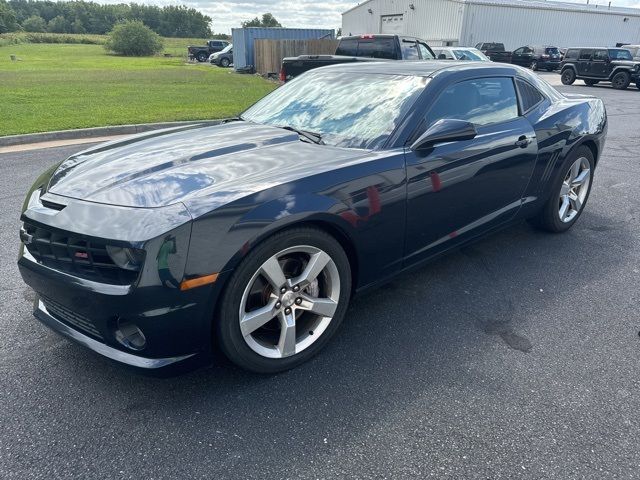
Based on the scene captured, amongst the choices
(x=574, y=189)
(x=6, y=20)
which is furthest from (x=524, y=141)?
(x=6, y=20)

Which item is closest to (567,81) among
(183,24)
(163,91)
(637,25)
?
(163,91)

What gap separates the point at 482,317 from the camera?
3.06 metres

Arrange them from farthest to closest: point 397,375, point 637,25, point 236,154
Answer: point 637,25, point 236,154, point 397,375

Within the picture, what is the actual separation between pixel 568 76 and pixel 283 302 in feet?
77.2

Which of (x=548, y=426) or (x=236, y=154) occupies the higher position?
(x=236, y=154)

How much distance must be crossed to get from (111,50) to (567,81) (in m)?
46.9

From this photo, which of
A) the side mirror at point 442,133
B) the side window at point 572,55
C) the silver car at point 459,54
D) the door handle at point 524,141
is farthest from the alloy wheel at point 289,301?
the side window at point 572,55

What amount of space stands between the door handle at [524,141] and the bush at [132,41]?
53.7 meters

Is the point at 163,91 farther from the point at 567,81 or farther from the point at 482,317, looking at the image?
the point at 567,81

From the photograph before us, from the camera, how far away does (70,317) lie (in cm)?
226

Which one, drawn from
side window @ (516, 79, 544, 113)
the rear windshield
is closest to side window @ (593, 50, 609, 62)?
the rear windshield

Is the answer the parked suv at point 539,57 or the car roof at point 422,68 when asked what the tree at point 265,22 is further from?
the car roof at point 422,68

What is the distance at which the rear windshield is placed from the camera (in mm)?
11102

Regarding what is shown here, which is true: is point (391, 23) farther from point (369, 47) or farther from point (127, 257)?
point (127, 257)
